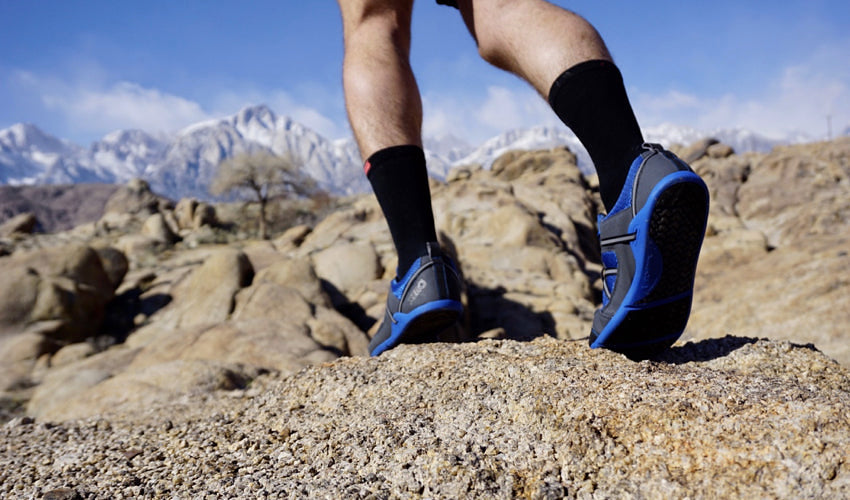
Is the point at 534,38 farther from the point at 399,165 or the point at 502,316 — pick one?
the point at 502,316

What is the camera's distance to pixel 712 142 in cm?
2686

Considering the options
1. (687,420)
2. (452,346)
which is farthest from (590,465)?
(452,346)

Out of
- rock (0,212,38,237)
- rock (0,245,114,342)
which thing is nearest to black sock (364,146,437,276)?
rock (0,245,114,342)

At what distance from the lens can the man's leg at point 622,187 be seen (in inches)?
41.5

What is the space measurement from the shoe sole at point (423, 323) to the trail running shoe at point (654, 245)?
41cm

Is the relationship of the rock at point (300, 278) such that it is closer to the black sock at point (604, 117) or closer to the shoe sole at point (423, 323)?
the shoe sole at point (423, 323)

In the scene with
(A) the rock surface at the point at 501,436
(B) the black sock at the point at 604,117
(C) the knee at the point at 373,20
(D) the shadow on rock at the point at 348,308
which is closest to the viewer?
(A) the rock surface at the point at 501,436

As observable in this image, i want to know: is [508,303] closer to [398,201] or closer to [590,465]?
[398,201]

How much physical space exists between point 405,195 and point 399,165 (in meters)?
0.08

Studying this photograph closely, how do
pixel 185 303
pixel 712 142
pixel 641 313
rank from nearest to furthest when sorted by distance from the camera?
pixel 641 313 → pixel 185 303 → pixel 712 142

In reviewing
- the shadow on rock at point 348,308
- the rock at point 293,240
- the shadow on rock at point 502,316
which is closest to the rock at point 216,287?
the shadow on rock at point 348,308

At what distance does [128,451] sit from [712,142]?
3061 cm

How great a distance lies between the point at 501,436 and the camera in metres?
0.91

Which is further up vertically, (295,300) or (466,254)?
(466,254)
